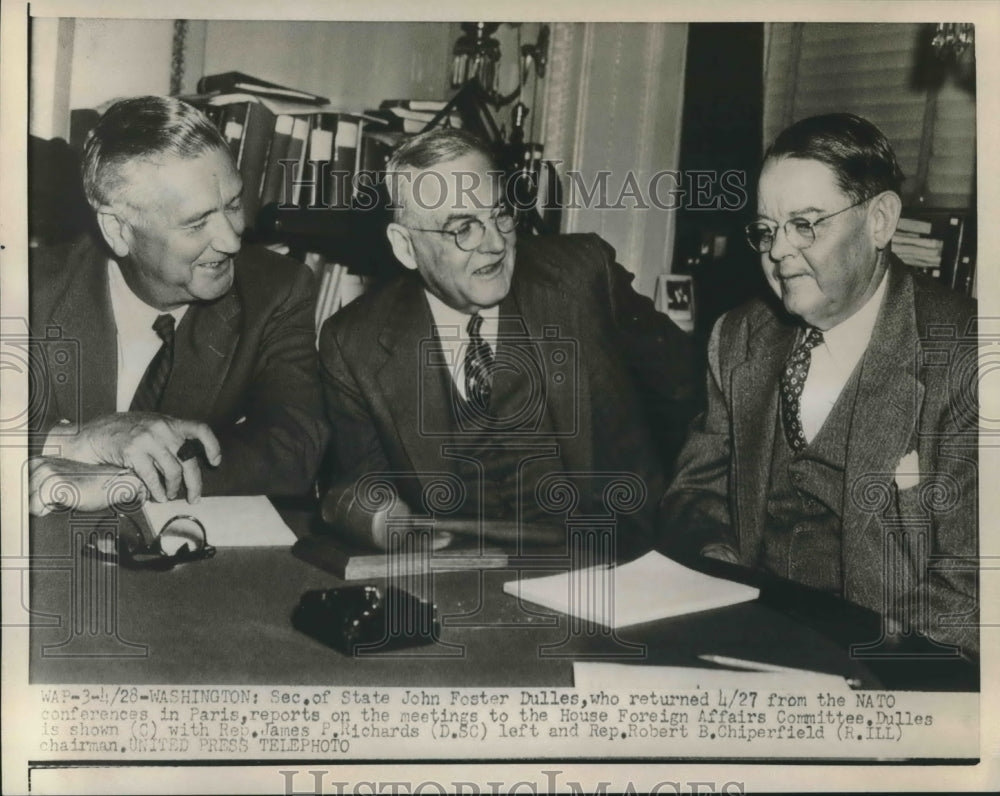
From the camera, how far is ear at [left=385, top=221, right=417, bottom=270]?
198 centimetres

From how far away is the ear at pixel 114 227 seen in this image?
1.98 metres

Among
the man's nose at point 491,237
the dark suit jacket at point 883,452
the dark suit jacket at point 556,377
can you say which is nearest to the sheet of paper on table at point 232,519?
the dark suit jacket at point 556,377

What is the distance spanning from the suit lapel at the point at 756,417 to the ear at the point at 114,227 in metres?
1.25

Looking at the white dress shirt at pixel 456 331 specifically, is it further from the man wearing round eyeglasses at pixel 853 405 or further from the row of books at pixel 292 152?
the man wearing round eyeglasses at pixel 853 405

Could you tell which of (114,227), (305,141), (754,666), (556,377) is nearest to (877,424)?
(754,666)

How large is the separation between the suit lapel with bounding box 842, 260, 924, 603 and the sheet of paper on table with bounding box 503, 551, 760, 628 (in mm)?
222

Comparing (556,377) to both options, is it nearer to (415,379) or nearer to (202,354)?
(415,379)

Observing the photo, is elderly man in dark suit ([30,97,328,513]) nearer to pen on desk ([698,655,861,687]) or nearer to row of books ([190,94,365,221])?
row of books ([190,94,365,221])

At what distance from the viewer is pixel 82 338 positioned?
2004 mm

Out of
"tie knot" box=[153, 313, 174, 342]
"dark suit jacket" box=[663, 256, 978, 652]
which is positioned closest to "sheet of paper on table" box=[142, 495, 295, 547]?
"tie knot" box=[153, 313, 174, 342]

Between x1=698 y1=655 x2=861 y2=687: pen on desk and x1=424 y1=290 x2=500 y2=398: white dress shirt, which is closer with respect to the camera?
x1=698 y1=655 x2=861 y2=687: pen on desk

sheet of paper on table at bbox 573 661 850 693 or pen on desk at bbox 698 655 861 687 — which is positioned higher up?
pen on desk at bbox 698 655 861 687

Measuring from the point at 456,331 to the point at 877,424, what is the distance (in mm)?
851

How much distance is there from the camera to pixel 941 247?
1983 millimetres
